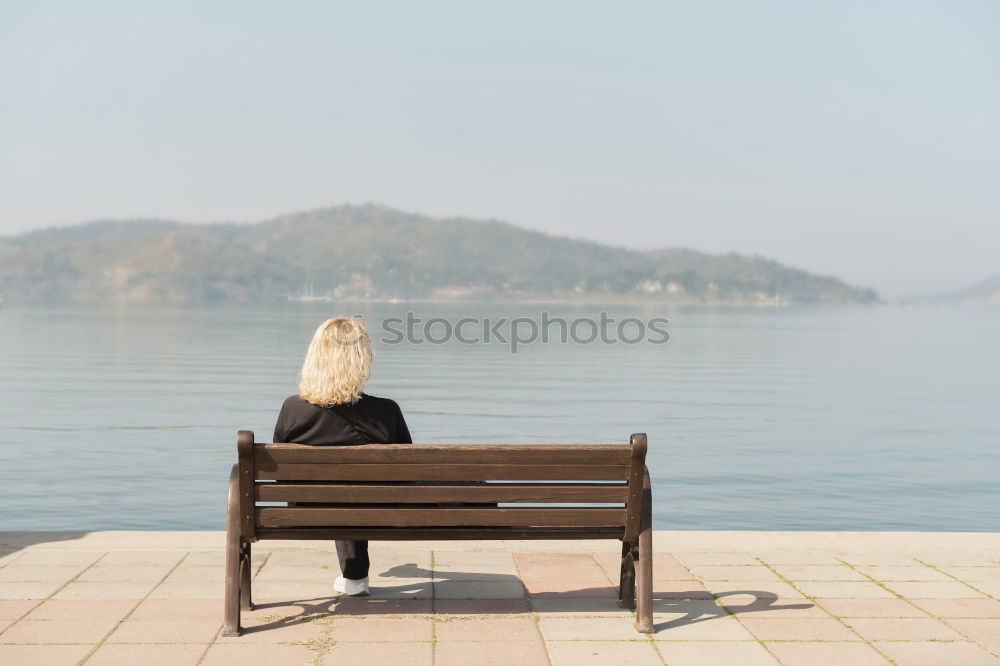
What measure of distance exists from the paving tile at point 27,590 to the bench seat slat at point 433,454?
1.57m

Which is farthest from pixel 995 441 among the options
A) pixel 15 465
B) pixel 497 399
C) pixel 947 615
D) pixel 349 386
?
pixel 349 386

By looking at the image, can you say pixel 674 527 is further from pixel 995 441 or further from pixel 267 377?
pixel 267 377

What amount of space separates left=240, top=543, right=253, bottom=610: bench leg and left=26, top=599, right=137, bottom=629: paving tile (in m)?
Result: 0.52

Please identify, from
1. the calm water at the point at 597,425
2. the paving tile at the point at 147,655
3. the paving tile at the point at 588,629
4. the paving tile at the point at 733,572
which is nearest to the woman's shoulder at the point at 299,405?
the paving tile at the point at 147,655

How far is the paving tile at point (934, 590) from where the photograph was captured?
5.71m

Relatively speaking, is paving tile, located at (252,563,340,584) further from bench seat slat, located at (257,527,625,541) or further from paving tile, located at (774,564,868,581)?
paving tile, located at (774,564,868,581)

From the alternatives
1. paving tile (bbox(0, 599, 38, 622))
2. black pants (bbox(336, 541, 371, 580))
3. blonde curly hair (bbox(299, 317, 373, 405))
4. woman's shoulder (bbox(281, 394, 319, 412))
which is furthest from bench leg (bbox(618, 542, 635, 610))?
paving tile (bbox(0, 599, 38, 622))

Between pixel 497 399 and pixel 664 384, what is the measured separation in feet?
30.1

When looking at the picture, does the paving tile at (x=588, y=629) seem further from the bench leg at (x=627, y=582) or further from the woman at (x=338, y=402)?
the woman at (x=338, y=402)

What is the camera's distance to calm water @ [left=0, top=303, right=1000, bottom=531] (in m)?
15.3

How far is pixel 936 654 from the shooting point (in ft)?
15.5

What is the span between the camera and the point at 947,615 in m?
5.35

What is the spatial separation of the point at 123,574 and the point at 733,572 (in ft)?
10.7

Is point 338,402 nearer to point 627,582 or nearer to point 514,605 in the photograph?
point 514,605
